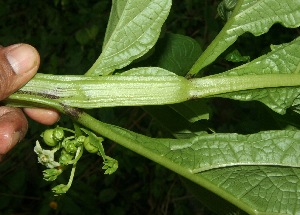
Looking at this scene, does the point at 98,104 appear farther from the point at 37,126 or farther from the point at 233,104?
the point at 233,104

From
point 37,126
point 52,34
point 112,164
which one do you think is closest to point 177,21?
point 52,34

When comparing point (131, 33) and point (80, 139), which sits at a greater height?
point (131, 33)

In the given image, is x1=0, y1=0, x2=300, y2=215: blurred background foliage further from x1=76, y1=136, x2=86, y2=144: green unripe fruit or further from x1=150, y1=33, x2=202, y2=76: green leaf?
→ x1=76, y1=136, x2=86, y2=144: green unripe fruit

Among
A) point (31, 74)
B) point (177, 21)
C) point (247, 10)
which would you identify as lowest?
point (177, 21)

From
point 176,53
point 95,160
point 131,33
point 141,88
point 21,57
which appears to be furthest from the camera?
point 95,160

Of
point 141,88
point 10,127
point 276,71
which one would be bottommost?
point 10,127

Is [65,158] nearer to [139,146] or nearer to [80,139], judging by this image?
[80,139]

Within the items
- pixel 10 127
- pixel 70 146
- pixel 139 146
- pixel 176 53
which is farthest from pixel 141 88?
pixel 10 127

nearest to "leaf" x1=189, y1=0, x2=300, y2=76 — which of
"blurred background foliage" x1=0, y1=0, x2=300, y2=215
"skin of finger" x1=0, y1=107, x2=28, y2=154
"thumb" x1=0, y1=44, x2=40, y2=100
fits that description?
"thumb" x1=0, y1=44, x2=40, y2=100
